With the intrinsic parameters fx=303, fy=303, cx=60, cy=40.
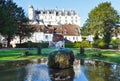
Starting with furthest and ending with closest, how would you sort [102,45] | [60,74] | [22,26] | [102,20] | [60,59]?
[102,20]
[22,26]
[102,45]
[60,59]
[60,74]

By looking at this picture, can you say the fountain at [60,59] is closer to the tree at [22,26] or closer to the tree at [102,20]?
the tree at [22,26]

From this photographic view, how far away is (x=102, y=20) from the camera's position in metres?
91.9

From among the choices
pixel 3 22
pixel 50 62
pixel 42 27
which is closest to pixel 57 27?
pixel 42 27

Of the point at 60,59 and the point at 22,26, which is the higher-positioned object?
the point at 22,26

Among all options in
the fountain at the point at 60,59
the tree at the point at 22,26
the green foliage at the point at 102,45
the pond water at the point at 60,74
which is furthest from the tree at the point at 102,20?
the pond water at the point at 60,74

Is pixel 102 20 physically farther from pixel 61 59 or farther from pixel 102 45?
pixel 61 59

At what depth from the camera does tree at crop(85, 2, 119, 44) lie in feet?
299

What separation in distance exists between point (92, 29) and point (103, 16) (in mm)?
5198

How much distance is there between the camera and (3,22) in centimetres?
5162

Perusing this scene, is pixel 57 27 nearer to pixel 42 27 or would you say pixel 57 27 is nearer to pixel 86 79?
pixel 42 27

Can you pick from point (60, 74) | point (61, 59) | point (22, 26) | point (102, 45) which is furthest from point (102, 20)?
point (60, 74)

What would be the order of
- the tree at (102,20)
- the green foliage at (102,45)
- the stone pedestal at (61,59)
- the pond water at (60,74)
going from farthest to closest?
the tree at (102,20) → the green foliage at (102,45) → the stone pedestal at (61,59) → the pond water at (60,74)

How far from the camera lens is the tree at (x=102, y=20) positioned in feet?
299

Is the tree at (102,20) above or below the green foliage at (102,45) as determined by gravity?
above
